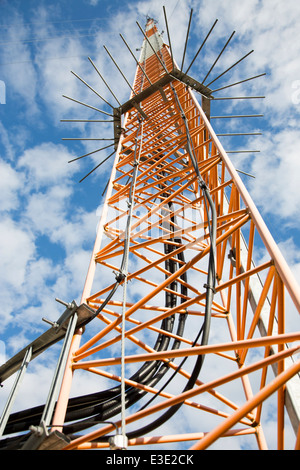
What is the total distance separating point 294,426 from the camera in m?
3.53

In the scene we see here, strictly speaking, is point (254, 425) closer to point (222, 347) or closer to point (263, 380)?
point (263, 380)

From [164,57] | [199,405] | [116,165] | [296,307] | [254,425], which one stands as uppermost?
[164,57]

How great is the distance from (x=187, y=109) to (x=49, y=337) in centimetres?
734
